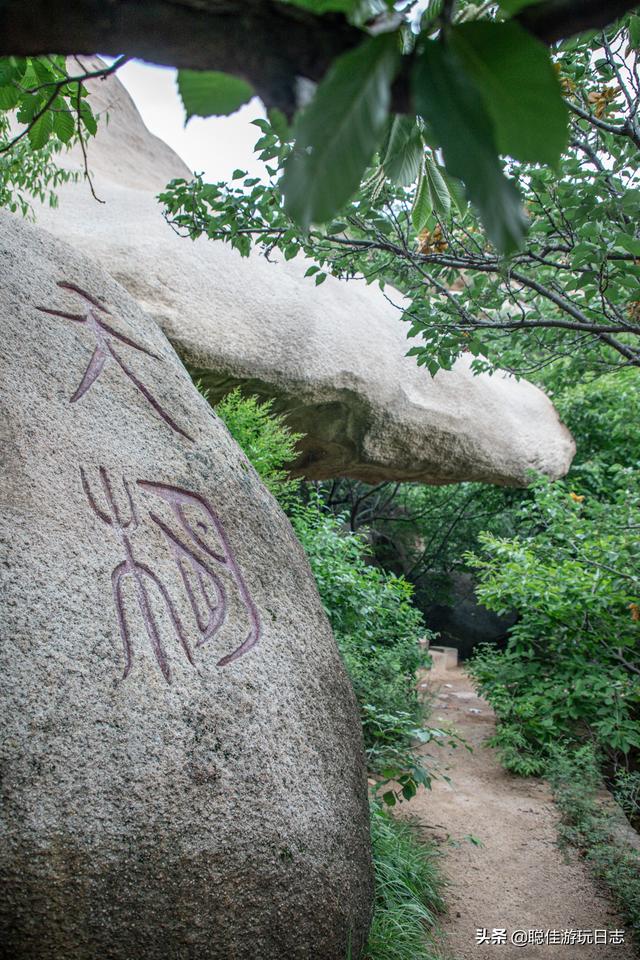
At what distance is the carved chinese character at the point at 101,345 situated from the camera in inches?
111

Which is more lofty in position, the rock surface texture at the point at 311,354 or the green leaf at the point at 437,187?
the rock surface texture at the point at 311,354

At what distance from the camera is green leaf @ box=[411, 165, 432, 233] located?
3.38 ft

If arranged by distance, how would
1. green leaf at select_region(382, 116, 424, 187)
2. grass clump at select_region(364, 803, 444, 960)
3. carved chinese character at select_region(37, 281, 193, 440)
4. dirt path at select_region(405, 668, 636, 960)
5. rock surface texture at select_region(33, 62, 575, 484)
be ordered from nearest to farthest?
green leaf at select_region(382, 116, 424, 187), grass clump at select_region(364, 803, 444, 960), carved chinese character at select_region(37, 281, 193, 440), dirt path at select_region(405, 668, 636, 960), rock surface texture at select_region(33, 62, 575, 484)

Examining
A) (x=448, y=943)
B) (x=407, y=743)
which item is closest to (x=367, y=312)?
(x=407, y=743)

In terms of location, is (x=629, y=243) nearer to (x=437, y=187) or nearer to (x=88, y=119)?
(x=437, y=187)

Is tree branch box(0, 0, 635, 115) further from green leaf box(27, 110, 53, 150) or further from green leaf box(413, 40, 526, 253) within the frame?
green leaf box(27, 110, 53, 150)

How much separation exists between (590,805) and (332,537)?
235 centimetres

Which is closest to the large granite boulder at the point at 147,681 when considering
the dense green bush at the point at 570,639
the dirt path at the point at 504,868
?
the dirt path at the point at 504,868

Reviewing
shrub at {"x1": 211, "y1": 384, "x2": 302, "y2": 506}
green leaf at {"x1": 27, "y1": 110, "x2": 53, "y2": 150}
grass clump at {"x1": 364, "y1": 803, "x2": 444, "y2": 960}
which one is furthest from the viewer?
shrub at {"x1": 211, "y1": 384, "x2": 302, "y2": 506}

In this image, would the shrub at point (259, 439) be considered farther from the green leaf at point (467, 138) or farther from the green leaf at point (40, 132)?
the green leaf at point (467, 138)

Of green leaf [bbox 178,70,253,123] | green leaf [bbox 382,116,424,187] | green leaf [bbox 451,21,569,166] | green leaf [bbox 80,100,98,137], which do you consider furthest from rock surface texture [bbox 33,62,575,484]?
green leaf [bbox 451,21,569,166]

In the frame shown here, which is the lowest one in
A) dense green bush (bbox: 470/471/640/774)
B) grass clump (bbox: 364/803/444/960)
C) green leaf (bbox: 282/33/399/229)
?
grass clump (bbox: 364/803/444/960)

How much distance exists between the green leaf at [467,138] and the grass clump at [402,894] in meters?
2.66

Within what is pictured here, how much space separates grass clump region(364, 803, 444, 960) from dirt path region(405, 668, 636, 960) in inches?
4.4
